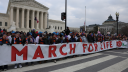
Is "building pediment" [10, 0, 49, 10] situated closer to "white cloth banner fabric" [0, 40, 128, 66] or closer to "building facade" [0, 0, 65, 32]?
"building facade" [0, 0, 65, 32]

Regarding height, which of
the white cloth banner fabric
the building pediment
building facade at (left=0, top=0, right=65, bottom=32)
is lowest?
the white cloth banner fabric

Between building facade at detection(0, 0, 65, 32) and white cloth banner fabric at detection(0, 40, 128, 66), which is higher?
building facade at detection(0, 0, 65, 32)

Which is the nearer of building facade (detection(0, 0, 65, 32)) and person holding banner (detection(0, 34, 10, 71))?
person holding banner (detection(0, 34, 10, 71))

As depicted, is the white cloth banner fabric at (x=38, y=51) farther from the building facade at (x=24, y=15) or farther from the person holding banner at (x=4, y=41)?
the building facade at (x=24, y=15)

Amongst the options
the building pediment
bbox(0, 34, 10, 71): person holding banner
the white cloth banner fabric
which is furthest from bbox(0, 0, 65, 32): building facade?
bbox(0, 34, 10, 71): person holding banner

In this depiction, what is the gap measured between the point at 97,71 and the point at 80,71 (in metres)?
0.87

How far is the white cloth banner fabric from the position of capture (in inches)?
214

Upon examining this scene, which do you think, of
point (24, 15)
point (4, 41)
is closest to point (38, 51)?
point (4, 41)

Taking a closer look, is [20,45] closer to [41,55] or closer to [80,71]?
[41,55]

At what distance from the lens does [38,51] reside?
6457 millimetres

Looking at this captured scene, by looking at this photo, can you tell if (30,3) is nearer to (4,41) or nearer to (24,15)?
(24,15)

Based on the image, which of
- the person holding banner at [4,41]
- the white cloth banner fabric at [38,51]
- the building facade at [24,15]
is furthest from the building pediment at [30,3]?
the person holding banner at [4,41]

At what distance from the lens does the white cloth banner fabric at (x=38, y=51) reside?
544 cm

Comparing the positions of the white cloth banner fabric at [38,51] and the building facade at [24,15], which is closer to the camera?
the white cloth banner fabric at [38,51]
